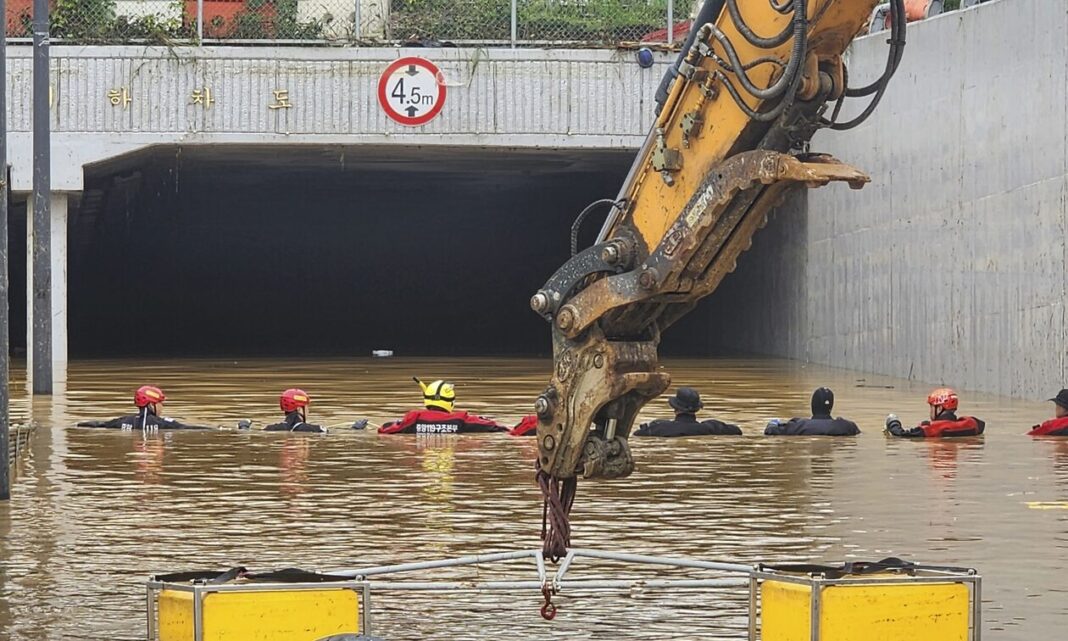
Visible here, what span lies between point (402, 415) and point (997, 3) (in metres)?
10.3

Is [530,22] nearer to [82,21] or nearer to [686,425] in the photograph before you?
[82,21]

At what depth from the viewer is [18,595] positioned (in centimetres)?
977

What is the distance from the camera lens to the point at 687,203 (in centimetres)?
789

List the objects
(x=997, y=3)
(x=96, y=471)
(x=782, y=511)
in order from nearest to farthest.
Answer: (x=782, y=511) → (x=96, y=471) → (x=997, y=3)

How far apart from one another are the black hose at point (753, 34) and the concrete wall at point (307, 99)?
25.2 meters

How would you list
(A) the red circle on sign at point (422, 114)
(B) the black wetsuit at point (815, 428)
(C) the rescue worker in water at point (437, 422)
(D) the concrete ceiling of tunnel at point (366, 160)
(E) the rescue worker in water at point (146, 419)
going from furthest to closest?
(D) the concrete ceiling of tunnel at point (366, 160)
(A) the red circle on sign at point (422, 114)
(E) the rescue worker in water at point (146, 419)
(C) the rescue worker in water at point (437, 422)
(B) the black wetsuit at point (815, 428)

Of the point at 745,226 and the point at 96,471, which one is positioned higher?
the point at 745,226

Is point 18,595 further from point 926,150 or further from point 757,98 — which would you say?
point 926,150

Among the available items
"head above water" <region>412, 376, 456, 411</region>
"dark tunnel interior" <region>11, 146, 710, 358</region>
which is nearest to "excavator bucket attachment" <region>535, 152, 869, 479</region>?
"head above water" <region>412, 376, 456, 411</region>

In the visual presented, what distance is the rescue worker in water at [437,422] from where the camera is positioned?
20156 mm

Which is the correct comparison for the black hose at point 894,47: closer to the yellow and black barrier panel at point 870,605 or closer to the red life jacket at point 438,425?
the yellow and black barrier panel at point 870,605

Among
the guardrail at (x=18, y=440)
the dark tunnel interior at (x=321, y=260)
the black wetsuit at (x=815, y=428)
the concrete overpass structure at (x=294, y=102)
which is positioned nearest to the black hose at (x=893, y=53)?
the guardrail at (x=18, y=440)

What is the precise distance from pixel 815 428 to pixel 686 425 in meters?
1.33

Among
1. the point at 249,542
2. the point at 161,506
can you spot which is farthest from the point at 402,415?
the point at 249,542
